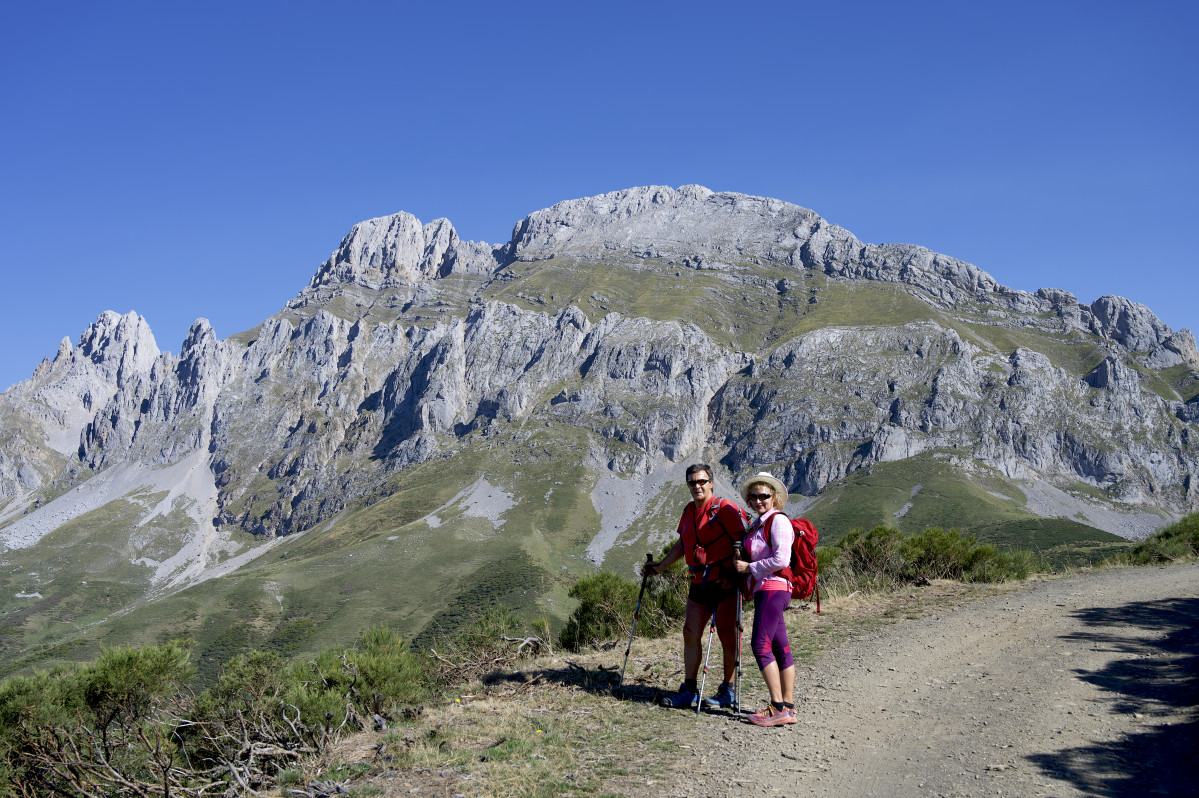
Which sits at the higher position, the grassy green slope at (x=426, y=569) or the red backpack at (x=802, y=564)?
the red backpack at (x=802, y=564)

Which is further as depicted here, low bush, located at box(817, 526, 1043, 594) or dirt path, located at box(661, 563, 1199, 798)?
low bush, located at box(817, 526, 1043, 594)

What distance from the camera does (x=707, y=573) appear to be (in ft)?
25.2

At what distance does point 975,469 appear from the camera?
178m

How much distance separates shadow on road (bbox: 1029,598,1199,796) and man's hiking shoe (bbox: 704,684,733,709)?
3100 mm

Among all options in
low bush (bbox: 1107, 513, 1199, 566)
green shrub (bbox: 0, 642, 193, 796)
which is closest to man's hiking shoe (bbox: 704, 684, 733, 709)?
green shrub (bbox: 0, 642, 193, 796)

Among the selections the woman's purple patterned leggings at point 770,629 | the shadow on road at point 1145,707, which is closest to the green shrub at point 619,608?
the woman's purple patterned leggings at point 770,629

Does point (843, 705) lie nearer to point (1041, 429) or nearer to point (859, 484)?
point (859, 484)

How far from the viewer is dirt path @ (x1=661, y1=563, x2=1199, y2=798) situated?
217 inches

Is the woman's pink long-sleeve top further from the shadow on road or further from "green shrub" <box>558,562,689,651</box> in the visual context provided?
"green shrub" <box>558,562,689,651</box>

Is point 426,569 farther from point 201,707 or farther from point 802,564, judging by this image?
Result: point 802,564

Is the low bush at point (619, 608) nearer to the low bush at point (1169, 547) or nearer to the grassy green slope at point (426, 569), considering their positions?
the low bush at point (1169, 547)

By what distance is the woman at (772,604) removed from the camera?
6.96 m

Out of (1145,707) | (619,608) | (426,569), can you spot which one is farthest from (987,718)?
(426,569)

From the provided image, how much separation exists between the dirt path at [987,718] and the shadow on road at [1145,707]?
0.02 metres
